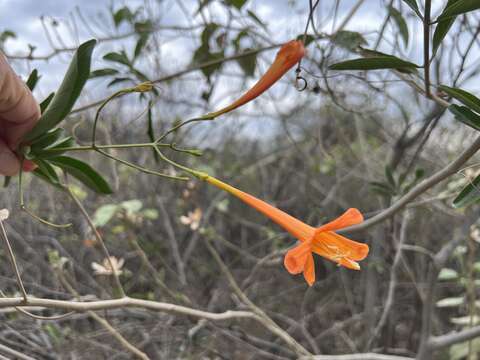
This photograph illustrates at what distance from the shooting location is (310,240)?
673 millimetres

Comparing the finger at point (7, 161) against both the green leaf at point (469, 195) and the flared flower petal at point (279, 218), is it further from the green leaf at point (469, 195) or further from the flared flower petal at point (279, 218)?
the green leaf at point (469, 195)

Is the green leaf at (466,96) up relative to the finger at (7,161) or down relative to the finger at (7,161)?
up

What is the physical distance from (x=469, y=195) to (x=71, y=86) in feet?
2.08

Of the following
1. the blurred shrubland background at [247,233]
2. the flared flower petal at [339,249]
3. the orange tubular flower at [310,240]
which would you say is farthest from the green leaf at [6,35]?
the flared flower petal at [339,249]

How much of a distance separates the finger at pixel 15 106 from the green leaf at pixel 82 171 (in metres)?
0.08

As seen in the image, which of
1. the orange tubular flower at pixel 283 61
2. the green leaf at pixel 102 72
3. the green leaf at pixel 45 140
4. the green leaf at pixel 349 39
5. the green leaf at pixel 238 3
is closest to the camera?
→ the orange tubular flower at pixel 283 61

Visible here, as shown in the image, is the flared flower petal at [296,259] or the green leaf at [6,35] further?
Answer: the green leaf at [6,35]

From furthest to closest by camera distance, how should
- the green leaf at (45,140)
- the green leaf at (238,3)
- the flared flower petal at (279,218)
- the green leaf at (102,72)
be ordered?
the green leaf at (238,3) → the green leaf at (102,72) → the green leaf at (45,140) → the flared flower petal at (279,218)

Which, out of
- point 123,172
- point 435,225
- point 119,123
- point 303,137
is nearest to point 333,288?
point 435,225

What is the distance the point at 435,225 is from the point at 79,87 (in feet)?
8.56

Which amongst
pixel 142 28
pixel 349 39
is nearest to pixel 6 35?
pixel 142 28

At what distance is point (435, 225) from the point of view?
2883 millimetres

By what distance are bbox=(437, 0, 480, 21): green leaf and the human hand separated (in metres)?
0.64

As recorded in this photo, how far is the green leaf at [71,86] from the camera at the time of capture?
2.29 feet
